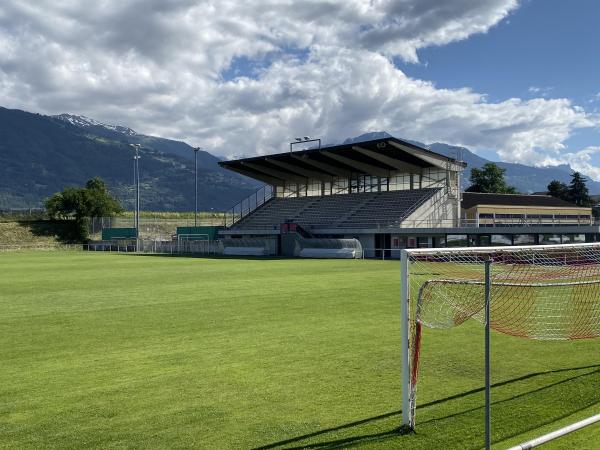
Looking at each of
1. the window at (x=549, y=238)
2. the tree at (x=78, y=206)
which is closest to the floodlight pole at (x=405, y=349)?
the window at (x=549, y=238)

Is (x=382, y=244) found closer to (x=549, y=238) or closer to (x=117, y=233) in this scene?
(x=549, y=238)

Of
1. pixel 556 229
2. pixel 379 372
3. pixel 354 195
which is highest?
pixel 354 195

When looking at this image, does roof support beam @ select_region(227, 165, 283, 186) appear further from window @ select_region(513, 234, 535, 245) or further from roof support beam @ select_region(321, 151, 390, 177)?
window @ select_region(513, 234, 535, 245)

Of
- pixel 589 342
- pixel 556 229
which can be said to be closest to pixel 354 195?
pixel 556 229

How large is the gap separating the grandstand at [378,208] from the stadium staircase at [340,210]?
0.13m

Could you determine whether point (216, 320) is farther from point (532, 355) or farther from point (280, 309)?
point (532, 355)

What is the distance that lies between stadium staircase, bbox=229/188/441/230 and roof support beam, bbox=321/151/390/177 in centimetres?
222

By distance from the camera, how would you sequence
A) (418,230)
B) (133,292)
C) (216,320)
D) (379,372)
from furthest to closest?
(418,230) < (133,292) < (216,320) < (379,372)

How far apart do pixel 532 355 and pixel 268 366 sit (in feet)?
15.4

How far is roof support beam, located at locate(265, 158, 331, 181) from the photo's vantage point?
210 ft

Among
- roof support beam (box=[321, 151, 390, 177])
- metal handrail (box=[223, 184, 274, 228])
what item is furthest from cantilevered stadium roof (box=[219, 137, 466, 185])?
metal handrail (box=[223, 184, 274, 228])

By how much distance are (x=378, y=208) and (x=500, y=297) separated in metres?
44.3

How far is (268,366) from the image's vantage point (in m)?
9.23

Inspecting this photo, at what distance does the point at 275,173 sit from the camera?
69.1 m
